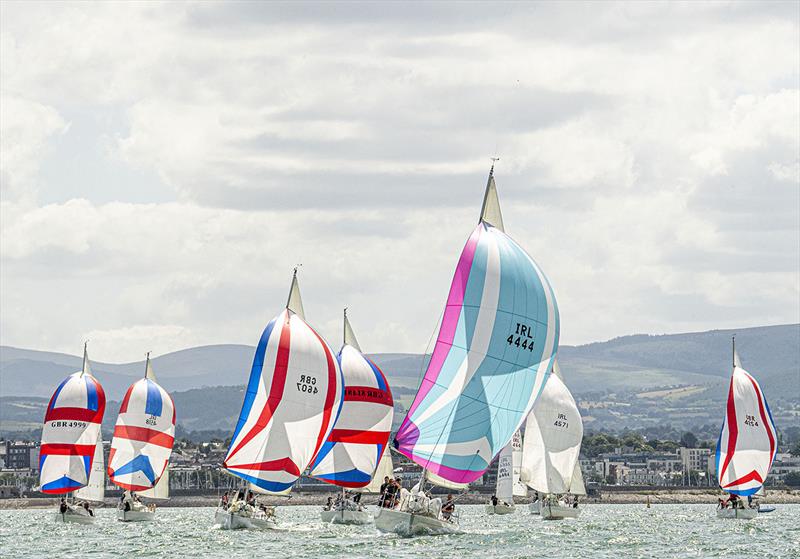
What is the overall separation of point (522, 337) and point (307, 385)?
13.3 metres

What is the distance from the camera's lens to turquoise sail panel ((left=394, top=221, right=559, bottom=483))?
5441 cm

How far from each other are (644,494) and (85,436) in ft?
387

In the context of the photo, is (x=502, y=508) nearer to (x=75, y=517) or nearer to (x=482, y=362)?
(x=75, y=517)

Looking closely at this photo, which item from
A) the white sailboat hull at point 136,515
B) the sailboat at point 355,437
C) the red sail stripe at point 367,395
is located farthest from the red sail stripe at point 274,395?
the white sailboat hull at point 136,515

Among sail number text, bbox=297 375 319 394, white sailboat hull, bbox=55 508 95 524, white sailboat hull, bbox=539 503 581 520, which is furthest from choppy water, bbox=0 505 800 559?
white sailboat hull, bbox=539 503 581 520

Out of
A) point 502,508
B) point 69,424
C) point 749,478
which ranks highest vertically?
point 69,424

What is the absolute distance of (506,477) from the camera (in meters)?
104

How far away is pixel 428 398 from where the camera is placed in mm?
55094

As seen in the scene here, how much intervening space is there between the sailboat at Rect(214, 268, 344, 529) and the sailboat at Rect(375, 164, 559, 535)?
10.3m

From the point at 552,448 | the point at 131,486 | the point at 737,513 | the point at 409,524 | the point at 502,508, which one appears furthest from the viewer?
the point at 502,508

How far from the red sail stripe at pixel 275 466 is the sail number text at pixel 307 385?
272cm

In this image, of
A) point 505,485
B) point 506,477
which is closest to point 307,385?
point 505,485

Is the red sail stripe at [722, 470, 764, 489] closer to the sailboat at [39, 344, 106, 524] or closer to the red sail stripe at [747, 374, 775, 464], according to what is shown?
the red sail stripe at [747, 374, 775, 464]

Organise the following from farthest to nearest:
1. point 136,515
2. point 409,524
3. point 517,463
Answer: point 517,463 < point 136,515 < point 409,524
